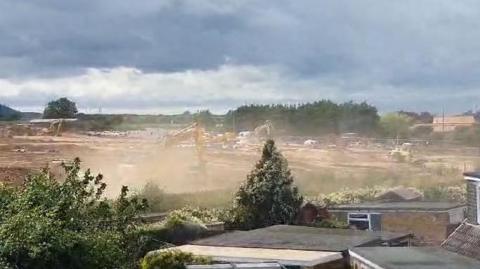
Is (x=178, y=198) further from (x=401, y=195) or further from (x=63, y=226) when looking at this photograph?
(x=63, y=226)

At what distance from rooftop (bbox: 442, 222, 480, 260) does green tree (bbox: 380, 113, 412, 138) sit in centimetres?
6426

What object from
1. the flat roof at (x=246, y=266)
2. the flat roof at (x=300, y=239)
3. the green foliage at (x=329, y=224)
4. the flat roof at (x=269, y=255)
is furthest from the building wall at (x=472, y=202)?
the green foliage at (x=329, y=224)

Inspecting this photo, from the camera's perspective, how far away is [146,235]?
2494cm

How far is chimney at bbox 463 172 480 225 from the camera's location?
64.1 ft

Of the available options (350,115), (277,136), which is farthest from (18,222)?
(350,115)

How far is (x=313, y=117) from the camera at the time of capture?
84062 mm

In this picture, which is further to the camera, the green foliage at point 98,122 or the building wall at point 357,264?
the green foliage at point 98,122

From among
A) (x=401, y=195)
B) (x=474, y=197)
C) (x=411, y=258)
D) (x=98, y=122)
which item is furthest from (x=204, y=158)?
(x=411, y=258)

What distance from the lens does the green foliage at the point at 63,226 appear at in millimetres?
16000

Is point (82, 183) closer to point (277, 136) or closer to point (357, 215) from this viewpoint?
point (357, 215)

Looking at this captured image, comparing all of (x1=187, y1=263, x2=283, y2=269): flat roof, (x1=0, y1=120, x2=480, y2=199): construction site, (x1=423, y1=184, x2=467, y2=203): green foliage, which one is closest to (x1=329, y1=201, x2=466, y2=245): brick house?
(x1=423, y1=184, x2=467, y2=203): green foliage

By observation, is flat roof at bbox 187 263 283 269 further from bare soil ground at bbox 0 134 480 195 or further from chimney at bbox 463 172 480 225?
bare soil ground at bbox 0 134 480 195

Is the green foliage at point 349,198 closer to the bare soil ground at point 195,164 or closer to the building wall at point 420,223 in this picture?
the building wall at point 420,223

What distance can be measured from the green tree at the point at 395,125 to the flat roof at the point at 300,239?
199 ft
